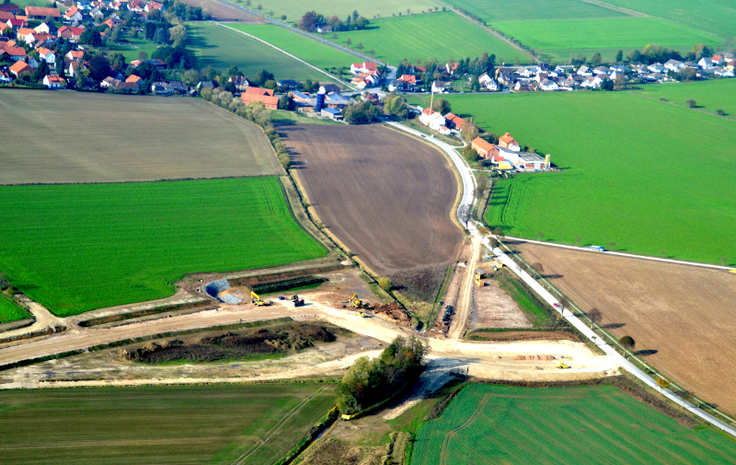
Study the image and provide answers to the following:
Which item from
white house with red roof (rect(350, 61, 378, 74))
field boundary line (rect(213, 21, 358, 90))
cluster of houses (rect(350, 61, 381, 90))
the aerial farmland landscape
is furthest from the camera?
white house with red roof (rect(350, 61, 378, 74))

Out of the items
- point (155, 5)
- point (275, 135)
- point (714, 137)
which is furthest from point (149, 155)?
point (155, 5)

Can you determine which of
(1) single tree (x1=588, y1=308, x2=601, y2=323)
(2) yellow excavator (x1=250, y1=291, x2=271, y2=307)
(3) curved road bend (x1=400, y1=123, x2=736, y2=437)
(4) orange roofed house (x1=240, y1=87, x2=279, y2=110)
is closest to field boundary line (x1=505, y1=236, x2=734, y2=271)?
(3) curved road bend (x1=400, y1=123, x2=736, y2=437)

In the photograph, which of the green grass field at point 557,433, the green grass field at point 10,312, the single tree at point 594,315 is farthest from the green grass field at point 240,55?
the green grass field at point 557,433

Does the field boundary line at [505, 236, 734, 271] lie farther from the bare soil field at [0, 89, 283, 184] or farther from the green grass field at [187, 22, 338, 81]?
the green grass field at [187, 22, 338, 81]

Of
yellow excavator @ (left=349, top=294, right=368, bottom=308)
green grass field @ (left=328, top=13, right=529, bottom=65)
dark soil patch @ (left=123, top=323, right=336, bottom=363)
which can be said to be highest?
green grass field @ (left=328, top=13, right=529, bottom=65)

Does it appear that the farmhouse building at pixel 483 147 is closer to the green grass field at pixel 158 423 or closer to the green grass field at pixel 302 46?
the green grass field at pixel 302 46

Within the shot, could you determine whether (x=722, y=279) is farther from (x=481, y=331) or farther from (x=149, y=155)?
(x=149, y=155)
